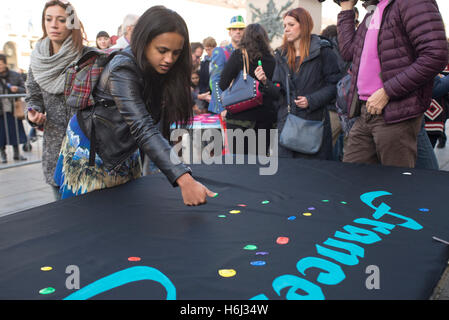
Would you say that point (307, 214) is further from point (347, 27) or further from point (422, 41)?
point (347, 27)

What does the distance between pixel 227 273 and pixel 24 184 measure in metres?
4.05

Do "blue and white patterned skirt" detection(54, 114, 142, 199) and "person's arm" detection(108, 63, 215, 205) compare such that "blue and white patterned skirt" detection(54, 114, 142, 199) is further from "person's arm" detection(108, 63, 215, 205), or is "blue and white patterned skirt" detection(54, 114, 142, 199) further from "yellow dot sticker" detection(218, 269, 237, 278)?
"yellow dot sticker" detection(218, 269, 237, 278)

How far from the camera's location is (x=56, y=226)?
1.24 m

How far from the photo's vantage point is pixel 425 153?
2.21 m

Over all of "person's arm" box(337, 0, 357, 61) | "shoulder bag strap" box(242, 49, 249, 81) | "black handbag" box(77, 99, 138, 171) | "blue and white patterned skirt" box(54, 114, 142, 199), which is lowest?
"blue and white patterned skirt" box(54, 114, 142, 199)

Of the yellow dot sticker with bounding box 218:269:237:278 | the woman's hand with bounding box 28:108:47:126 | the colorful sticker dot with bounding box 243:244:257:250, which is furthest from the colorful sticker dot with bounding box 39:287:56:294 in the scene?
the woman's hand with bounding box 28:108:47:126

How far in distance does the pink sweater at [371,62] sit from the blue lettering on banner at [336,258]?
0.89 meters

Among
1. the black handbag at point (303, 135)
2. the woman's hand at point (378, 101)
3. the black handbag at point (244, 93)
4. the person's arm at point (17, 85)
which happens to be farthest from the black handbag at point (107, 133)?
the person's arm at point (17, 85)

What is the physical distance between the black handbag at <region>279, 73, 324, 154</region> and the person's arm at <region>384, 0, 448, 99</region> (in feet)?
2.94

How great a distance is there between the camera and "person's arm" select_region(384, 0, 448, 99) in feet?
5.98

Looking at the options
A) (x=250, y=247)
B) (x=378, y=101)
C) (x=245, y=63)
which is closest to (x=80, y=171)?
(x=250, y=247)

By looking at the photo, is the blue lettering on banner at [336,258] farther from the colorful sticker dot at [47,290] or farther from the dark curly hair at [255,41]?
the dark curly hair at [255,41]
